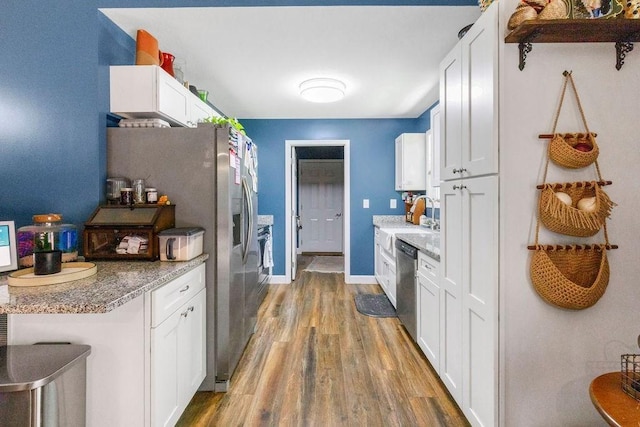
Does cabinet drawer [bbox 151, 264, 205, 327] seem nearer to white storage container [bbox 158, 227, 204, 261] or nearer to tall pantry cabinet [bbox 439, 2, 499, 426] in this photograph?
white storage container [bbox 158, 227, 204, 261]

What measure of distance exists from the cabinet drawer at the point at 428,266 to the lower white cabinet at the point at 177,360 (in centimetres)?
153

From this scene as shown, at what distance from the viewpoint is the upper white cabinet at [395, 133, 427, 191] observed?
13.3ft

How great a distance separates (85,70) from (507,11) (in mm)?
2351

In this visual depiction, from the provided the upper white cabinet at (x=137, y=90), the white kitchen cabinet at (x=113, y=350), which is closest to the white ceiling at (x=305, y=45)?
the upper white cabinet at (x=137, y=90)

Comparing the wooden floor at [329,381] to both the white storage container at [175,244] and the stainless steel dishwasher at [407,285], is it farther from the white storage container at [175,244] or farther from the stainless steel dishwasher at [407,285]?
the white storage container at [175,244]

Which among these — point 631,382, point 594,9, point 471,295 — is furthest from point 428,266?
point 594,9

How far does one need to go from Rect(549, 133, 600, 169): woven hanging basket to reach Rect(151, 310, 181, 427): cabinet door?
Result: 6.12ft

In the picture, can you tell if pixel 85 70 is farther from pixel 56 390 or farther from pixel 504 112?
pixel 504 112

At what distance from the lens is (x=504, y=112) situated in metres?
1.32

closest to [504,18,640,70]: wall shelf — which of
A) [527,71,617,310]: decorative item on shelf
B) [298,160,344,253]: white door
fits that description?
[527,71,617,310]: decorative item on shelf

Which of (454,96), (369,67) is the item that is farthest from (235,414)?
(369,67)

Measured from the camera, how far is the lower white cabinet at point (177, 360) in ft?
4.44

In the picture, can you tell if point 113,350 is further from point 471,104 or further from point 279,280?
point 279,280

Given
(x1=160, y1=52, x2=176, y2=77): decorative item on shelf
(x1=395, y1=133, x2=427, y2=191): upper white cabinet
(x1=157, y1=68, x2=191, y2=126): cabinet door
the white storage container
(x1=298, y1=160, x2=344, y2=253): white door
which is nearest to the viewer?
the white storage container
